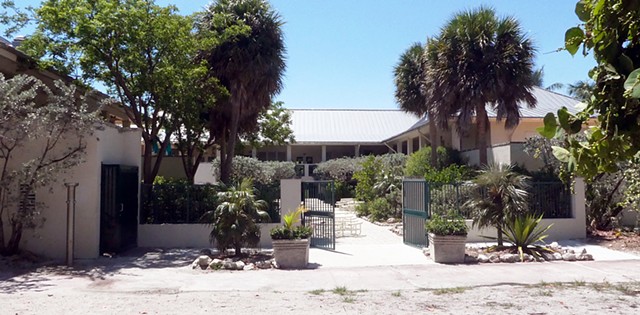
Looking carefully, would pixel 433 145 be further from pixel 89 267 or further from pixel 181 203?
pixel 89 267

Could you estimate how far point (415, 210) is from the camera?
1530 centimetres

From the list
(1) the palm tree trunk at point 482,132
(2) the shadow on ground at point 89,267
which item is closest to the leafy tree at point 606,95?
(2) the shadow on ground at point 89,267

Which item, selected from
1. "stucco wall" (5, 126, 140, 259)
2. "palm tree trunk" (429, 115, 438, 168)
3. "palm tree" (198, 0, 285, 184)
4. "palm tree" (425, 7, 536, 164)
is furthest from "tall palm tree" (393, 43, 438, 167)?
"stucco wall" (5, 126, 140, 259)

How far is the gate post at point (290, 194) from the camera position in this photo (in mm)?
14977

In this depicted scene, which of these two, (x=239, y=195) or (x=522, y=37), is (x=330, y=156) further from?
(x=239, y=195)

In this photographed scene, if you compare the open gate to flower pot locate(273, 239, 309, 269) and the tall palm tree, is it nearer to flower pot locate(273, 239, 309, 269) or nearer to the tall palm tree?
flower pot locate(273, 239, 309, 269)

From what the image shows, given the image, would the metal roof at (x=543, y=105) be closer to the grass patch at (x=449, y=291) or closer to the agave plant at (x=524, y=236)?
the agave plant at (x=524, y=236)

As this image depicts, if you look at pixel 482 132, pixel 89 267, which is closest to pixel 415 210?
pixel 482 132

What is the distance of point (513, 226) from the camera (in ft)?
44.2

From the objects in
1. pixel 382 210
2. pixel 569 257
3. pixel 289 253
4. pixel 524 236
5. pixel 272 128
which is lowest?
pixel 569 257

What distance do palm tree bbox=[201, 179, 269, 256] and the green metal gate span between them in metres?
4.47

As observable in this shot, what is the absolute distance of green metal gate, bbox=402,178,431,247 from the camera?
48.3ft

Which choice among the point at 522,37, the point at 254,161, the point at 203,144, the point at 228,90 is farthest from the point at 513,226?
the point at 254,161

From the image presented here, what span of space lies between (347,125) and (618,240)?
2849 cm
